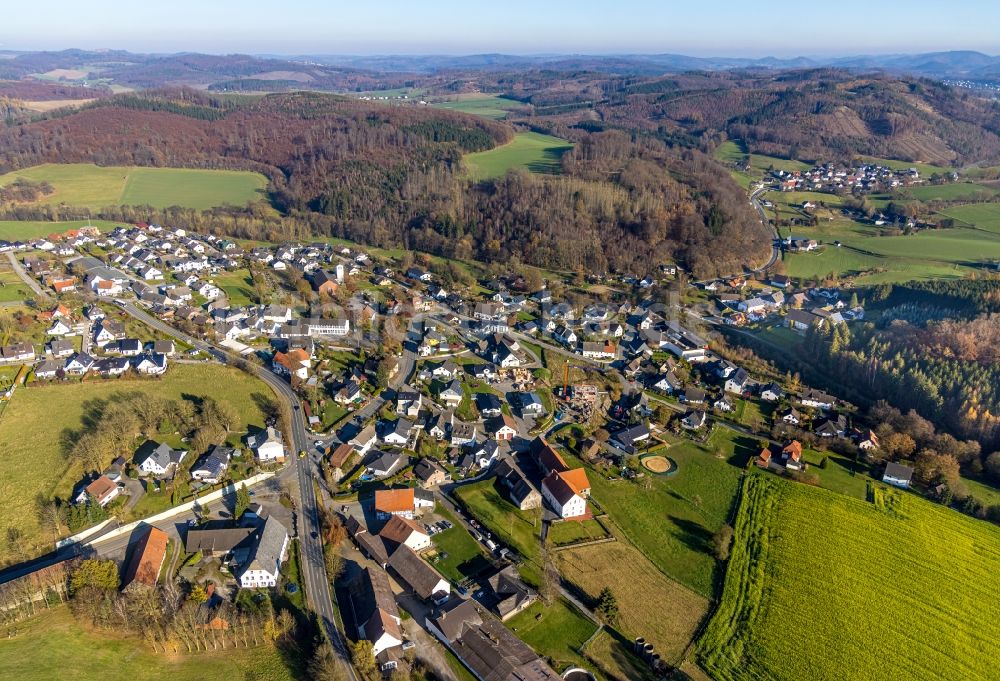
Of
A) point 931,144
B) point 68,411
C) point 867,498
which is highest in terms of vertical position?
point 931,144

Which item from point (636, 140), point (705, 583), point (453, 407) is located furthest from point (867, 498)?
point (636, 140)

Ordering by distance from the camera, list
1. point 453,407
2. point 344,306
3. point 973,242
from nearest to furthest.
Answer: point 453,407
point 344,306
point 973,242

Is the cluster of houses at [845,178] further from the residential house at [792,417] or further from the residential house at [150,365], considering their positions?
the residential house at [150,365]

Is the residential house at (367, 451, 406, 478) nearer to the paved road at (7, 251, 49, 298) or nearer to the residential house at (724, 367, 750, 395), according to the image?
the residential house at (724, 367, 750, 395)

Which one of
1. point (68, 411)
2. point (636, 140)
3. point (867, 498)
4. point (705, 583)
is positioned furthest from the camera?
point (636, 140)

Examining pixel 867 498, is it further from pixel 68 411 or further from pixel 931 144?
pixel 931 144

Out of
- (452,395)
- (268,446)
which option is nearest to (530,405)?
(452,395)

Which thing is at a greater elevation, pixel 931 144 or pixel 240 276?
pixel 931 144
